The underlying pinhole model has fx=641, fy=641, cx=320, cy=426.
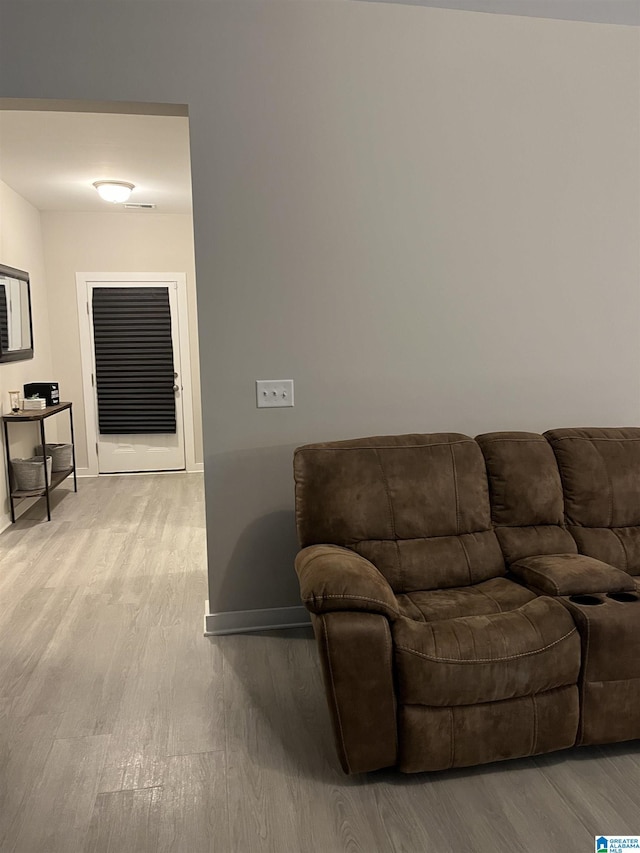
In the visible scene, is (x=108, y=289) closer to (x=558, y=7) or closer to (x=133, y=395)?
(x=133, y=395)

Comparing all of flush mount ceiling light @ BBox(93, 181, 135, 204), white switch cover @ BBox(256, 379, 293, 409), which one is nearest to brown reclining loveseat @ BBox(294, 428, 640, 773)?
white switch cover @ BBox(256, 379, 293, 409)

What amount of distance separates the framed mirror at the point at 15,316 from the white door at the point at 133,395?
3.02 ft

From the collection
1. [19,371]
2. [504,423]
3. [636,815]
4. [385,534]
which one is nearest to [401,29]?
[504,423]

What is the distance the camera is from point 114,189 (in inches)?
197

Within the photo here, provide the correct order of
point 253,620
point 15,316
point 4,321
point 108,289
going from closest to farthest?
point 253,620, point 4,321, point 15,316, point 108,289

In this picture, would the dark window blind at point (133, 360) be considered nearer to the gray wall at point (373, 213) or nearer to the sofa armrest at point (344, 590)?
the gray wall at point (373, 213)

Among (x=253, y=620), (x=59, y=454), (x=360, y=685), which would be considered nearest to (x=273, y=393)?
(x=253, y=620)

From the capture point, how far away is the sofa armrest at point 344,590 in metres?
1.94

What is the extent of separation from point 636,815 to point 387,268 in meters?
2.26

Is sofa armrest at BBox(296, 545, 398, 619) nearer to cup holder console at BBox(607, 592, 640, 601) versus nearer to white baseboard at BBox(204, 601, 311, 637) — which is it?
cup holder console at BBox(607, 592, 640, 601)

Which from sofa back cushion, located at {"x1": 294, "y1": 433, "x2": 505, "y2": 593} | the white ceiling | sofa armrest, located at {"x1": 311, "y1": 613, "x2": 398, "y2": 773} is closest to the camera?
sofa armrest, located at {"x1": 311, "y1": 613, "x2": 398, "y2": 773}

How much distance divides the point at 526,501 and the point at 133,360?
484cm

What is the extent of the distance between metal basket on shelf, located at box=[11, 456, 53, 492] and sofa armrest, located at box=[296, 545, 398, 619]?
3.54 m

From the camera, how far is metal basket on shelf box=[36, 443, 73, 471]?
5.69 metres
